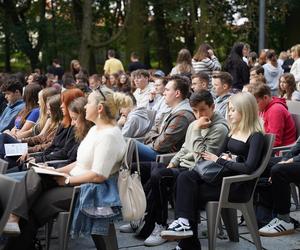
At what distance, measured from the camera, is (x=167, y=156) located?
579 centimetres

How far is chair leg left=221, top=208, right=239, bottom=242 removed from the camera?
522 centimetres

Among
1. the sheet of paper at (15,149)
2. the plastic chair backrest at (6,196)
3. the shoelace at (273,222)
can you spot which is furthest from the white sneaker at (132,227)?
the plastic chair backrest at (6,196)

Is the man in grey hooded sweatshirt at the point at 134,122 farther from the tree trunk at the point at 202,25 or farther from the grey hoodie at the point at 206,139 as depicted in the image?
the tree trunk at the point at 202,25

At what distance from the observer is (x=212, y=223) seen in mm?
4750

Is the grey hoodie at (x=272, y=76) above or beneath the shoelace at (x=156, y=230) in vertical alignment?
above

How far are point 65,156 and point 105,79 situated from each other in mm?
6774

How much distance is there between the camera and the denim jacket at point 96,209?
436 centimetres

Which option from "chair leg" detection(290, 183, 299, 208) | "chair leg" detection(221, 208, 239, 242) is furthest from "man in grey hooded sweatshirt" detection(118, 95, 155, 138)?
"chair leg" detection(221, 208, 239, 242)

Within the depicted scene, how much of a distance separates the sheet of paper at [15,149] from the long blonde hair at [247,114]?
2.35 meters

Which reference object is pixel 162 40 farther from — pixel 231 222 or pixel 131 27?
pixel 231 222

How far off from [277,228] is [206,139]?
1.02m

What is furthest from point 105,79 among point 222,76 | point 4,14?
point 4,14

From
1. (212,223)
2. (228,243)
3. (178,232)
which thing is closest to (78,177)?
(178,232)

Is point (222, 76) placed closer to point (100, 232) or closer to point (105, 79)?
point (100, 232)
